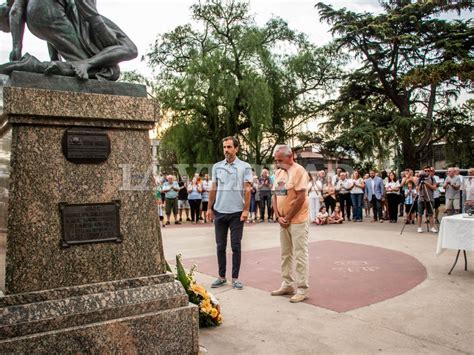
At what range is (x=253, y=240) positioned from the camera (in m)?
10.8

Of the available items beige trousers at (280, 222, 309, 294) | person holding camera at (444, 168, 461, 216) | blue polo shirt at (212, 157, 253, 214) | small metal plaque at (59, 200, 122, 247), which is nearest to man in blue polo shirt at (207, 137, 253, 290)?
blue polo shirt at (212, 157, 253, 214)

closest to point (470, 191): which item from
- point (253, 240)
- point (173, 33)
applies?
point (253, 240)

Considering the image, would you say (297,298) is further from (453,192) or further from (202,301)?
(453,192)

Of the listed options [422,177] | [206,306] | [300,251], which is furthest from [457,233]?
[422,177]

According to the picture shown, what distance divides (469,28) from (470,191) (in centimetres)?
1590

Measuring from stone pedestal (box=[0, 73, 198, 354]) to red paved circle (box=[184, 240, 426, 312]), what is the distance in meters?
2.33

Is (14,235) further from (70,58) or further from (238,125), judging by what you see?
(238,125)

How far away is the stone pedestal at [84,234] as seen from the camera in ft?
10.0

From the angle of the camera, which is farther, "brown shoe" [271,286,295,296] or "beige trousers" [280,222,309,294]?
"brown shoe" [271,286,295,296]

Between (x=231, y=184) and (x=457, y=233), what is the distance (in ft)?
11.3

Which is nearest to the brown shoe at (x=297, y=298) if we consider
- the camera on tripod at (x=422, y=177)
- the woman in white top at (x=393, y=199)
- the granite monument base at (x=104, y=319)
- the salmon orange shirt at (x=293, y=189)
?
the salmon orange shirt at (x=293, y=189)

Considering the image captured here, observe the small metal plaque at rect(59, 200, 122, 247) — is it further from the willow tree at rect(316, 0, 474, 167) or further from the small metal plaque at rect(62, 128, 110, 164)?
the willow tree at rect(316, 0, 474, 167)

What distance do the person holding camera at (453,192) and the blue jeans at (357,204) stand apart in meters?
3.23

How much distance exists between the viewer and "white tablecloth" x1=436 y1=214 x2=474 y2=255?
6.39 m
